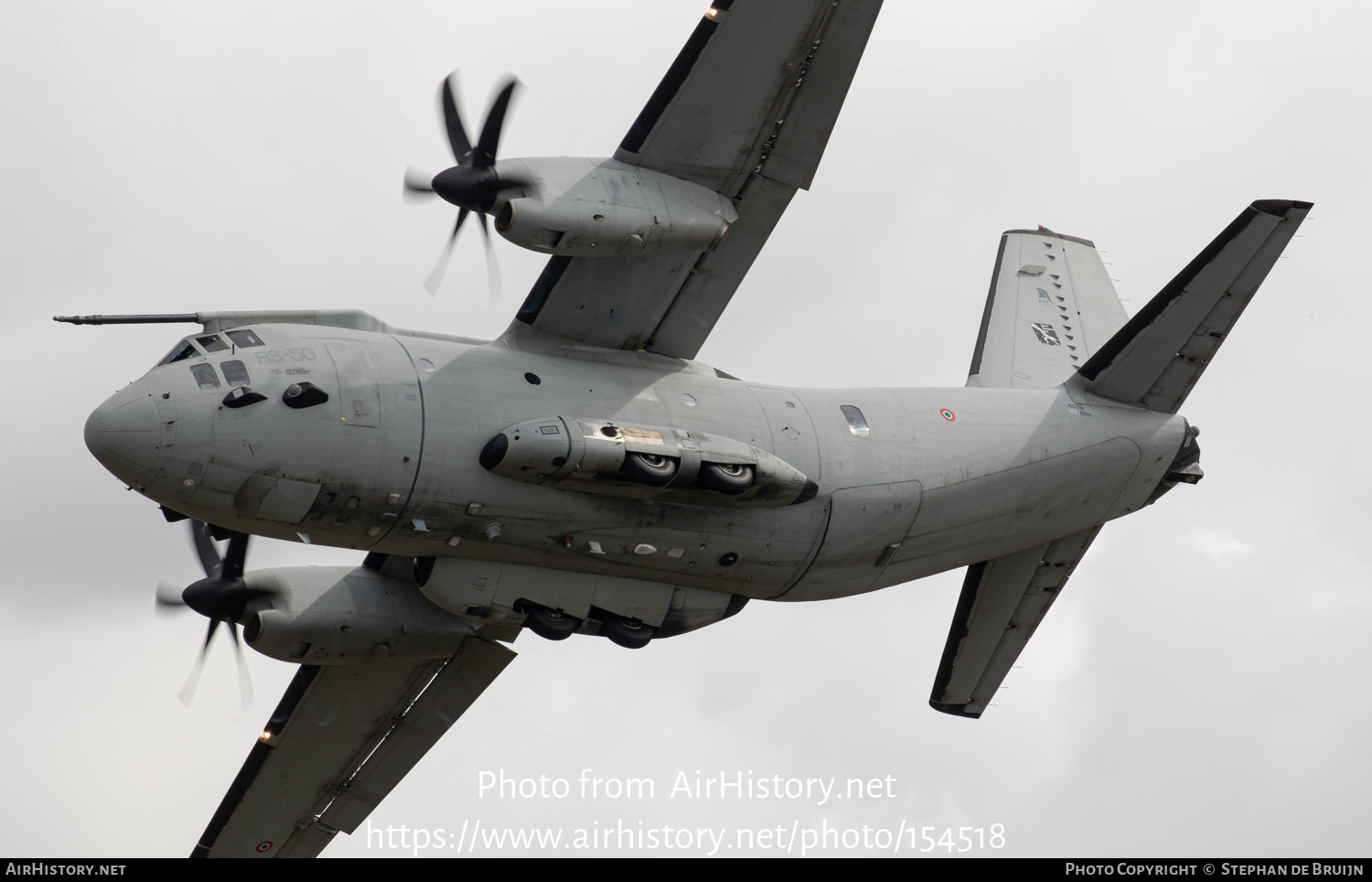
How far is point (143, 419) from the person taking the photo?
17359mm

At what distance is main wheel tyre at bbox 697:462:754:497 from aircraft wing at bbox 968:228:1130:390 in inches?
242

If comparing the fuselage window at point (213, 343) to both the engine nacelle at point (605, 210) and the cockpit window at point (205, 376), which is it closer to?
the cockpit window at point (205, 376)

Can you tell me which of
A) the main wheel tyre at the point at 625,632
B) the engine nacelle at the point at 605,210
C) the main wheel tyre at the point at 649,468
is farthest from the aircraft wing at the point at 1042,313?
the main wheel tyre at the point at 649,468

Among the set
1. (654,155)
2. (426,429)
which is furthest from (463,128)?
(426,429)

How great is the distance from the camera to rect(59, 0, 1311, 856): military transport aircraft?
59.4ft

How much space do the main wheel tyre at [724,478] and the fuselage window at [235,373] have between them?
5404 millimetres

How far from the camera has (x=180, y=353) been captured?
18094mm

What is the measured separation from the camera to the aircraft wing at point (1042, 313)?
80.2 feet

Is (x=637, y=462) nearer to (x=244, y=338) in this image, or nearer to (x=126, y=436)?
(x=244, y=338)

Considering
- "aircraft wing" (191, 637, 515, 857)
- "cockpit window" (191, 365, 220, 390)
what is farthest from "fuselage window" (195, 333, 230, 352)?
"aircraft wing" (191, 637, 515, 857)

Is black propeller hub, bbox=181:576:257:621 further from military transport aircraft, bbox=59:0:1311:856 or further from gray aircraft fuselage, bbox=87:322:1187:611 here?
gray aircraft fuselage, bbox=87:322:1187:611

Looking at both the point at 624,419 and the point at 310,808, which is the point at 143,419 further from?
the point at 310,808

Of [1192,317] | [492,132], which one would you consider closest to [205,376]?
[492,132]

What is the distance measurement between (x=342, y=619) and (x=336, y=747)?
153 inches
